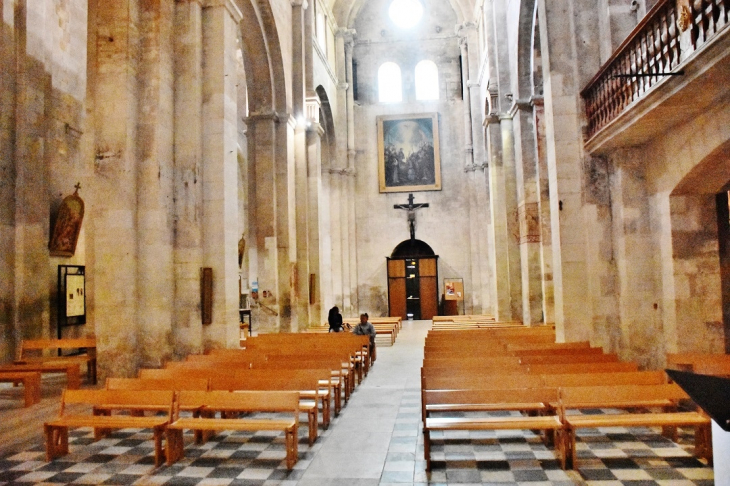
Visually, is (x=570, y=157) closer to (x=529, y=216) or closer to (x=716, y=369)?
(x=716, y=369)

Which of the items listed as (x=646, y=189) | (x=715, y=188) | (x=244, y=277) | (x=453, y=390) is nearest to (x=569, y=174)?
(x=646, y=189)

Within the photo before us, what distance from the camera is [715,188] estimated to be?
344 inches

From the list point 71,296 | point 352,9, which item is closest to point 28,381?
point 71,296

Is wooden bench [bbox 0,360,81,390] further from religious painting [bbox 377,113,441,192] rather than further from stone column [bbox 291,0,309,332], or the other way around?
religious painting [bbox 377,113,441,192]

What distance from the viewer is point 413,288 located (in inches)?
1101

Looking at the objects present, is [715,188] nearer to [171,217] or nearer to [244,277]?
[171,217]

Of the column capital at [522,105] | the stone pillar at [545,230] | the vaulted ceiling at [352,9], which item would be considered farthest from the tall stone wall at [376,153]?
the stone pillar at [545,230]

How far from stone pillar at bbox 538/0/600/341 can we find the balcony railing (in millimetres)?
376

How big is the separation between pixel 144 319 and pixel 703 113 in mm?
9571

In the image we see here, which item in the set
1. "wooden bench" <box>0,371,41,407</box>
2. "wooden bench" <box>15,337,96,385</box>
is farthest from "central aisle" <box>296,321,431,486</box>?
"wooden bench" <box>15,337,96,385</box>

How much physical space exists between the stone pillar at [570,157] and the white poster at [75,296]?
11318 mm

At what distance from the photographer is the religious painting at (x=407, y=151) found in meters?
28.2

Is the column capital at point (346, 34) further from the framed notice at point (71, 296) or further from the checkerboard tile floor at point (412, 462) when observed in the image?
the checkerboard tile floor at point (412, 462)

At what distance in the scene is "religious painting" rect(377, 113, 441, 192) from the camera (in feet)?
92.6
